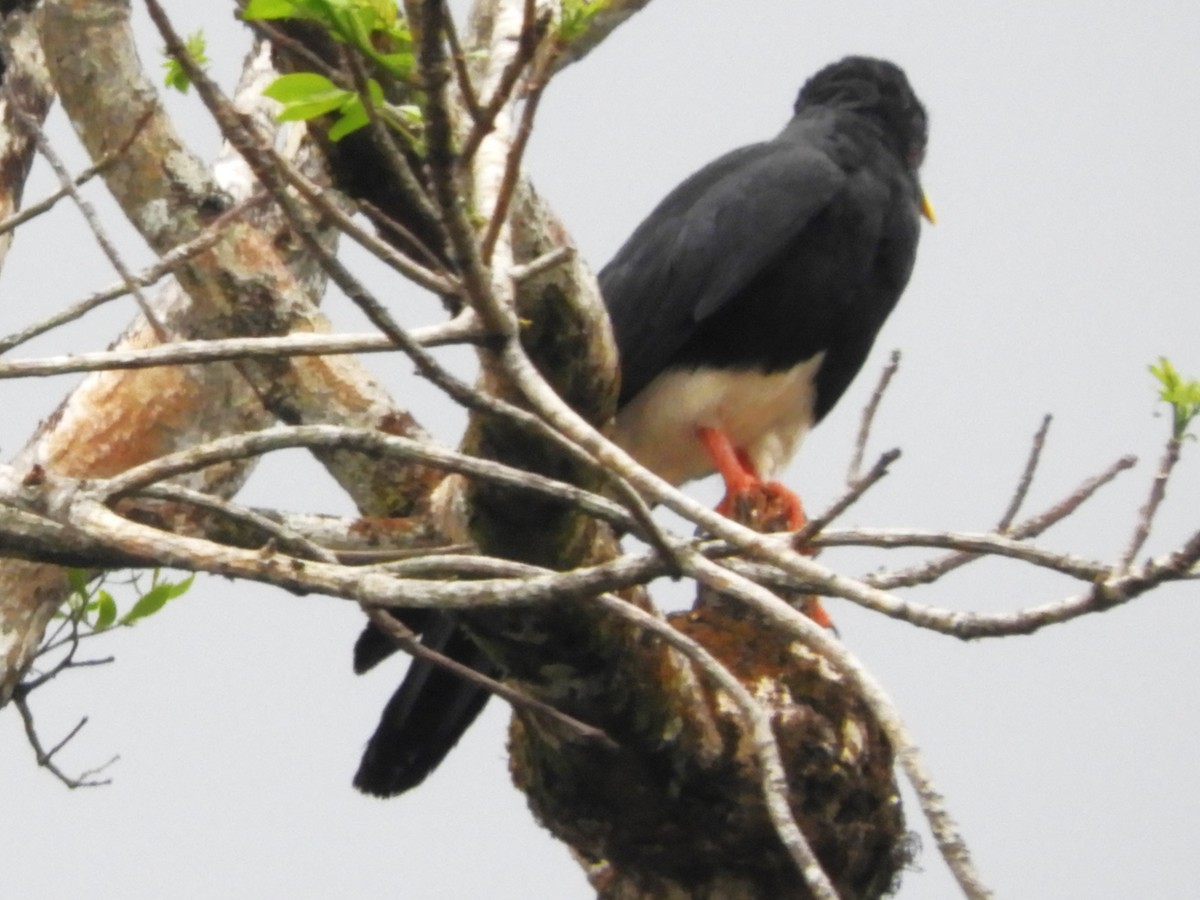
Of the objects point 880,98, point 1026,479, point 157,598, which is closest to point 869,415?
point 1026,479

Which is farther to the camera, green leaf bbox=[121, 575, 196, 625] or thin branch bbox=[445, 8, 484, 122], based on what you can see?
green leaf bbox=[121, 575, 196, 625]

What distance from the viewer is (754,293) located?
14.0ft

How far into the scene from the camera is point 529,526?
2.42m

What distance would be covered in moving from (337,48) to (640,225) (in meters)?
2.68

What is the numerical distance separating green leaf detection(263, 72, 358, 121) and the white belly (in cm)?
237

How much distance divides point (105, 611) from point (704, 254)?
5.62 ft

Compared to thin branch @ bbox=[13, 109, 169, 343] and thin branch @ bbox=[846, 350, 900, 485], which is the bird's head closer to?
thin branch @ bbox=[846, 350, 900, 485]

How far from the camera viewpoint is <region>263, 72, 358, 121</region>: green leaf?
1823 millimetres

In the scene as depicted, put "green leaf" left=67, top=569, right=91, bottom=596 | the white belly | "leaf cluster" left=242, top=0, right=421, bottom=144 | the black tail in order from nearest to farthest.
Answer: "leaf cluster" left=242, top=0, right=421, bottom=144
"green leaf" left=67, top=569, right=91, bottom=596
the black tail
the white belly

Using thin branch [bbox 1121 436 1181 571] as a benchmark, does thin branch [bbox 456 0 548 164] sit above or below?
above

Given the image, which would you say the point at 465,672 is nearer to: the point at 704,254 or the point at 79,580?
the point at 79,580

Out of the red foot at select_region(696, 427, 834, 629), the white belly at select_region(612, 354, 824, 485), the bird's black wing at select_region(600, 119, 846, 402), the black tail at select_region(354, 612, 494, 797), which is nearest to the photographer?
the black tail at select_region(354, 612, 494, 797)

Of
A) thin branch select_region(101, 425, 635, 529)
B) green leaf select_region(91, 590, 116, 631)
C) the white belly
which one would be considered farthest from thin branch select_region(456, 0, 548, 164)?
the white belly

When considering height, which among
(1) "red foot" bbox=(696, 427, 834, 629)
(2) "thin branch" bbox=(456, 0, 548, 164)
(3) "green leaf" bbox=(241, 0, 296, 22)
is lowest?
(1) "red foot" bbox=(696, 427, 834, 629)
